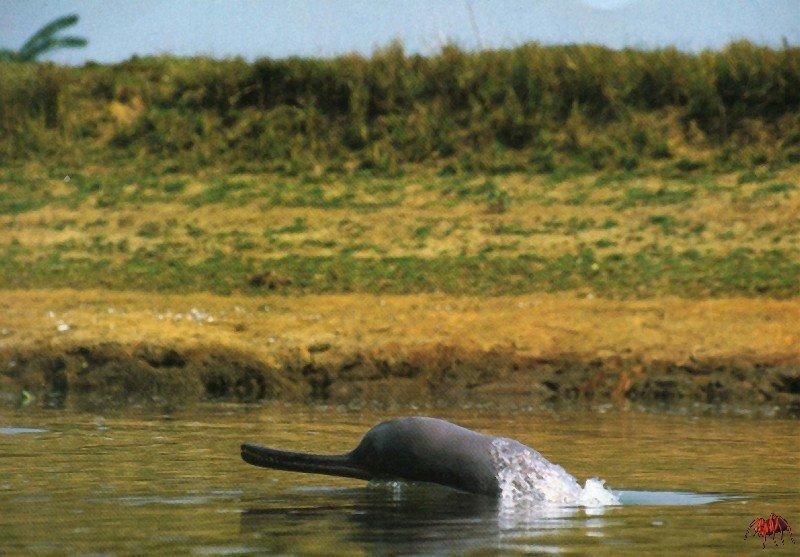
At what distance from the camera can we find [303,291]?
19359 mm

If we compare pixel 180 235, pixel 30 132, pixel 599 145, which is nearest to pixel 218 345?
pixel 180 235

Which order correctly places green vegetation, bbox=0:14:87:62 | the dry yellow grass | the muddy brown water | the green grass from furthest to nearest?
green vegetation, bbox=0:14:87:62
the green grass
the dry yellow grass
the muddy brown water

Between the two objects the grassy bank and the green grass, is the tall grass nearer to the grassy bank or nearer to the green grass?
the grassy bank

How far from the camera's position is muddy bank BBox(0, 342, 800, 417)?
15.3m

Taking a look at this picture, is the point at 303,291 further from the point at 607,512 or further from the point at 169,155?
the point at 607,512

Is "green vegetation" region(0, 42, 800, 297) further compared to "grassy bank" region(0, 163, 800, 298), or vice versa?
"green vegetation" region(0, 42, 800, 297)

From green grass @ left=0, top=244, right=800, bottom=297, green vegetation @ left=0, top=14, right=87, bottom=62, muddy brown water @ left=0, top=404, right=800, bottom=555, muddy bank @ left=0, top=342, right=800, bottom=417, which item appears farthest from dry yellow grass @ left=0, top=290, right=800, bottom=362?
green vegetation @ left=0, top=14, right=87, bottom=62

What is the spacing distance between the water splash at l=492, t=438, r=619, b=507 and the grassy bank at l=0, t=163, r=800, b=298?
33.4 ft

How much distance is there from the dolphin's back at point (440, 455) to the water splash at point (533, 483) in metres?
0.05

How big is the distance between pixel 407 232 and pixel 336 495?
522 inches

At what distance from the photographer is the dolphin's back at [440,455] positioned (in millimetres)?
8383

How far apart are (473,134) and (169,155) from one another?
4.61 meters

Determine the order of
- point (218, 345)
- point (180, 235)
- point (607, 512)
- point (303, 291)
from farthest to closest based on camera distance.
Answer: point (180, 235)
point (303, 291)
point (218, 345)
point (607, 512)

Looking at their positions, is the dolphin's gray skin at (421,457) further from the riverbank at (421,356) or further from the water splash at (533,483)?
the riverbank at (421,356)
